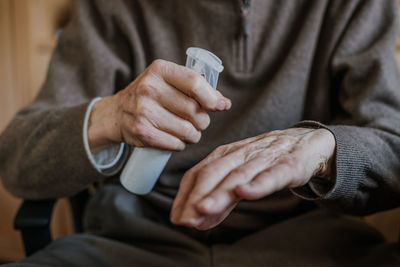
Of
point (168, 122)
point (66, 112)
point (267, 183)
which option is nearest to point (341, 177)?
point (267, 183)

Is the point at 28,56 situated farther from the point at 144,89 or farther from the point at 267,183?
the point at 267,183

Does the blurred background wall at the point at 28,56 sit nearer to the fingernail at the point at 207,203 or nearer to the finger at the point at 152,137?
the finger at the point at 152,137


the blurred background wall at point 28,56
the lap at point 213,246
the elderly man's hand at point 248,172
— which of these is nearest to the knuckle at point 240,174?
the elderly man's hand at point 248,172

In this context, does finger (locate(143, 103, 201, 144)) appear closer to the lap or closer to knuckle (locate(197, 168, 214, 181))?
knuckle (locate(197, 168, 214, 181))

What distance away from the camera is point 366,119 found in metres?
0.65

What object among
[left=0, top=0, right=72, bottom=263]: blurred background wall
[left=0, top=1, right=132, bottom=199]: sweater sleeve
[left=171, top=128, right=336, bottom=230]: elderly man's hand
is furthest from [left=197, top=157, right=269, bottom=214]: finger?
[left=0, top=0, right=72, bottom=263]: blurred background wall

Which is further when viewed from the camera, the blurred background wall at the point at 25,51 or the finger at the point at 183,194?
the blurred background wall at the point at 25,51

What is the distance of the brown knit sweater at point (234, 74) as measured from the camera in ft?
2.17

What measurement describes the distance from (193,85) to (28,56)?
963mm

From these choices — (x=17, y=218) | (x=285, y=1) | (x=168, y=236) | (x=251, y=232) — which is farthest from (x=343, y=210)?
(x=17, y=218)

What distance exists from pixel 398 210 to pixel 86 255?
94 centimetres

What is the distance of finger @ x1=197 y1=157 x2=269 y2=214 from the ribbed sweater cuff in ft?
0.44

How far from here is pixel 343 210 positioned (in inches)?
23.1

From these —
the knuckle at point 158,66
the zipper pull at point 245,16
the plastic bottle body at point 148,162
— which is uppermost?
the zipper pull at point 245,16
